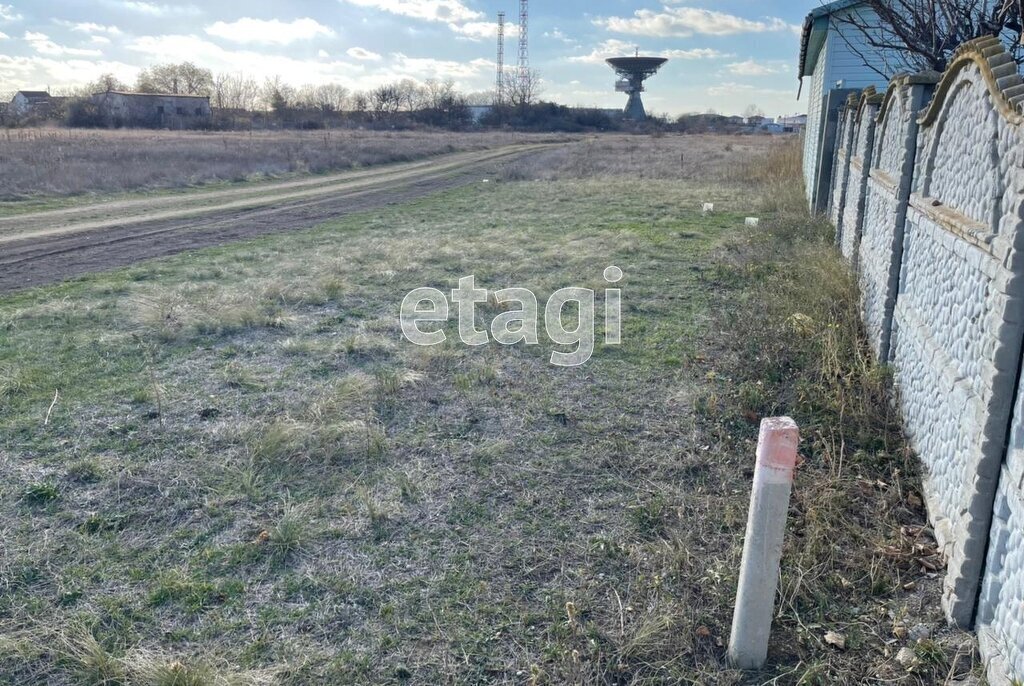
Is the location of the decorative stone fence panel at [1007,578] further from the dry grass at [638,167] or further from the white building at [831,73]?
the dry grass at [638,167]

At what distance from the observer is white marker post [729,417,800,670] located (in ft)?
7.55

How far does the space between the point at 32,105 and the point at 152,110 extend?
845 centimetres

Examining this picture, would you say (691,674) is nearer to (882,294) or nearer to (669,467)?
(669,467)

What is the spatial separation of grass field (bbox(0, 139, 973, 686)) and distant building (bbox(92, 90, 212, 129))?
51.9m

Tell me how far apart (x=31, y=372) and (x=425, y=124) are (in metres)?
62.9

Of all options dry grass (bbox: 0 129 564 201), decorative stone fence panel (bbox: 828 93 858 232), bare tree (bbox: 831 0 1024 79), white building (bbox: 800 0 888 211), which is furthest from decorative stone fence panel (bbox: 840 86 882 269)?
dry grass (bbox: 0 129 564 201)

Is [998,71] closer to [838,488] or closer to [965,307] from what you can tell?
[965,307]

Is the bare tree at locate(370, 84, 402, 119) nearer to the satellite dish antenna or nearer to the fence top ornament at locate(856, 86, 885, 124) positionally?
the satellite dish antenna

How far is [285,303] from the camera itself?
7648 millimetres

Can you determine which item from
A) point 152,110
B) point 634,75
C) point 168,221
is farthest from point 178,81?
point 168,221

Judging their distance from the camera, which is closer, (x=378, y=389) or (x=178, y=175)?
(x=378, y=389)

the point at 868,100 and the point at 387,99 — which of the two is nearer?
the point at 868,100

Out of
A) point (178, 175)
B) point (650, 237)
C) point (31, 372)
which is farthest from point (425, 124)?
point (31, 372)

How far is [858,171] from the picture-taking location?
7625 millimetres
